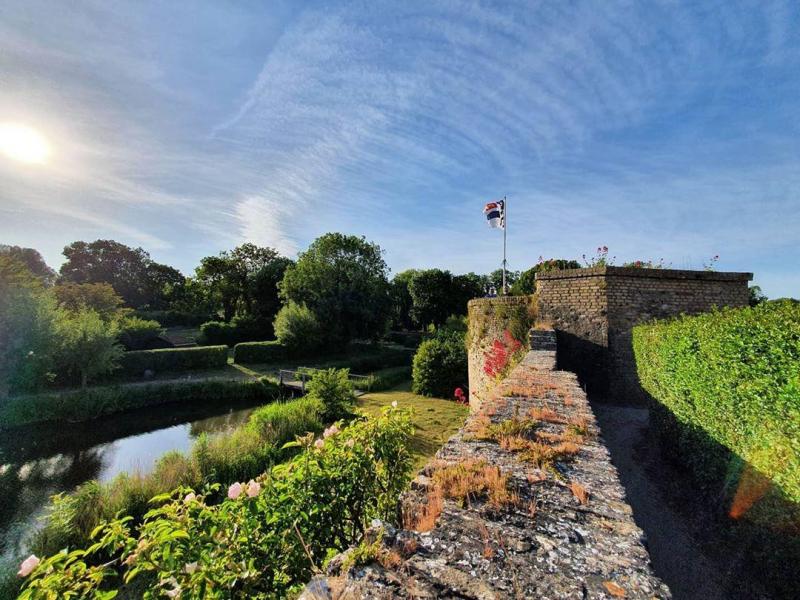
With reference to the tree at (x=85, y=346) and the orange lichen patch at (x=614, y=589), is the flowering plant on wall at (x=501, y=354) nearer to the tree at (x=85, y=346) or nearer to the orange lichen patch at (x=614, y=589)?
the orange lichen patch at (x=614, y=589)

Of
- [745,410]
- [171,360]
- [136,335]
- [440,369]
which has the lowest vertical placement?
[171,360]

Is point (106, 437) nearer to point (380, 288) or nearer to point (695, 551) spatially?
point (695, 551)

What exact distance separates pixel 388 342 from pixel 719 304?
30.7 metres

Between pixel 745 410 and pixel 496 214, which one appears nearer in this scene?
pixel 745 410

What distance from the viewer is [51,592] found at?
1475 mm

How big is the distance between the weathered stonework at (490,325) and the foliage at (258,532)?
6.75 metres

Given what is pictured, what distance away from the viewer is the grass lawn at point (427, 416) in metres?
9.78

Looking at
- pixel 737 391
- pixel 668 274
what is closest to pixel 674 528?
pixel 737 391

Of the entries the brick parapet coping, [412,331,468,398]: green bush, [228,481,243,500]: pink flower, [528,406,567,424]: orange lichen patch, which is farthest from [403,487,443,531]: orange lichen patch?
[412,331,468,398]: green bush

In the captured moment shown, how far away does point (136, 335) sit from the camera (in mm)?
26453

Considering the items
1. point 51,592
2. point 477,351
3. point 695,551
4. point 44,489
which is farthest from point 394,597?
point 44,489

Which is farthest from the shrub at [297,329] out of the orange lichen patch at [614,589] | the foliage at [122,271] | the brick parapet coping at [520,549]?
the foliage at [122,271]

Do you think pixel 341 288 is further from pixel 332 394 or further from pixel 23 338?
pixel 23 338

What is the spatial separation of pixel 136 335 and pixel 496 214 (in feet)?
92.1
